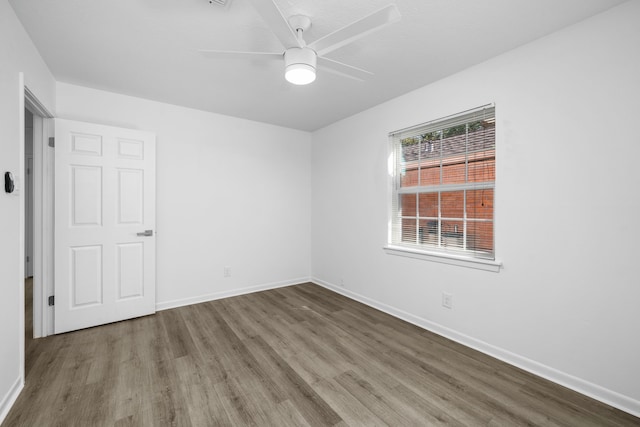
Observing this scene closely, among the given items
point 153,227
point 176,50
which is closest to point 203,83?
point 176,50

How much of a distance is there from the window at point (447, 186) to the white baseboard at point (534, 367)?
2.50 ft

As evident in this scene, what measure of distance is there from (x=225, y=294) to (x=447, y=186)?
3.18m

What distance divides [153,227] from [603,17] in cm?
438

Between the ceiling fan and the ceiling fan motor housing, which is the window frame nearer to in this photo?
the ceiling fan

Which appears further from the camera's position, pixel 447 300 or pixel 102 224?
pixel 102 224

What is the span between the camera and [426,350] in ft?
8.16

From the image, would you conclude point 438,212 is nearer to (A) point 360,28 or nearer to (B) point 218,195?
(A) point 360,28

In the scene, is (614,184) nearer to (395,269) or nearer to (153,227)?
(395,269)

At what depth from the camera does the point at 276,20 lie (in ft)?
4.94

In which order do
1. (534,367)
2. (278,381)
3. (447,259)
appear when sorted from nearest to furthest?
(278,381) → (534,367) → (447,259)

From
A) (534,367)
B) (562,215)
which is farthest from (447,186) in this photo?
(534,367)

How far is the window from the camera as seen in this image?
2.54 m

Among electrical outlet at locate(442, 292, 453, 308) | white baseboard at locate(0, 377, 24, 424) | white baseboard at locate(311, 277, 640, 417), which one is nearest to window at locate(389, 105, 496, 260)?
electrical outlet at locate(442, 292, 453, 308)

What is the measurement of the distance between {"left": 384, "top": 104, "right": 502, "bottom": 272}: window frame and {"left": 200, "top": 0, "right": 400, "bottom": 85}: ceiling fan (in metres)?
1.19
